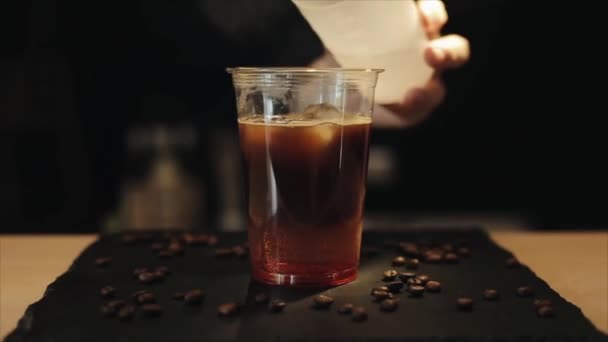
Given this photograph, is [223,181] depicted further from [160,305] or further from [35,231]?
[160,305]

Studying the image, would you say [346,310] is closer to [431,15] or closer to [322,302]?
[322,302]

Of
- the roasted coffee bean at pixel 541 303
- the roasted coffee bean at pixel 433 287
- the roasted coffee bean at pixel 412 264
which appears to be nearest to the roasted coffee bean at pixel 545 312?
the roasted coffee bean at pixel 541 303

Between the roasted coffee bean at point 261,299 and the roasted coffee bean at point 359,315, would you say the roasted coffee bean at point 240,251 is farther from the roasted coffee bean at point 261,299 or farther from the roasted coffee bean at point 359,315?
the roasted coffee bean at point 359,315

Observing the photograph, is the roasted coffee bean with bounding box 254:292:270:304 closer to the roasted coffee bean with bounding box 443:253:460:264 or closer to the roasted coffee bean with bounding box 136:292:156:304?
the roasted coffee bean with bounding box 136:292:156:304

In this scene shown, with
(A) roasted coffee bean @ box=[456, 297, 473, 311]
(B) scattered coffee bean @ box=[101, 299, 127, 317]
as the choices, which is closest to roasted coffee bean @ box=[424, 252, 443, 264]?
(A) roasted coffee bean @ box=[456, 297, 473, 311]

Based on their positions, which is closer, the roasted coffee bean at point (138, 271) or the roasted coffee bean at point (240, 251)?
the roasted coffee bean at point (138, 271)

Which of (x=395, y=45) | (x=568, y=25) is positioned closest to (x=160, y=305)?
(x=395, y=45)
